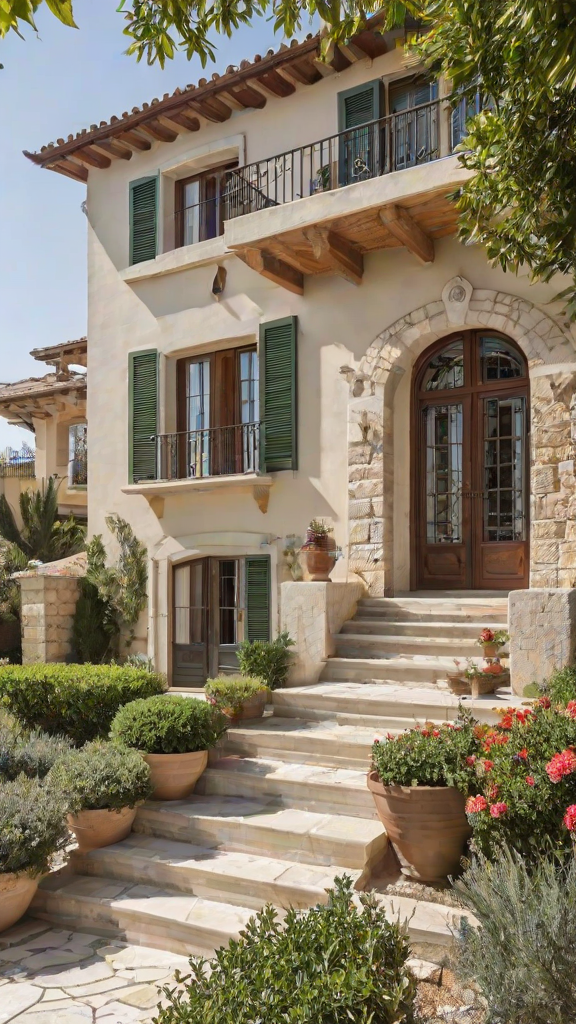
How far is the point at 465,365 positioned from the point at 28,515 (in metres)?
10.9

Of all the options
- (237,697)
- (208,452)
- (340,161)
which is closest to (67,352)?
(208,452)

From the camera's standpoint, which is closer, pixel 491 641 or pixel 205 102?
pixel 491 641

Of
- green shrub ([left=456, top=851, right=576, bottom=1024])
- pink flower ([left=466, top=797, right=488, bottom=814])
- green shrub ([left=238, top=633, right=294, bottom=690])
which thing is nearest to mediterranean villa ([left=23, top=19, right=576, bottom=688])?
green shrub ([left=238, top=633, right=294, bottom=690])

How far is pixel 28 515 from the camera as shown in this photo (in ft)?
58.1

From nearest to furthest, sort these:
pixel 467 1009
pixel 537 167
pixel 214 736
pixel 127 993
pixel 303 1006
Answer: pixel 303 1006, pixel 467 1009, pixel 127 993, pixel 537 167, pixel 214 736

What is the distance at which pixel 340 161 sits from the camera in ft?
34.9

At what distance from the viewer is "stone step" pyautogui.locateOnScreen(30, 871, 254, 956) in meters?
5.16

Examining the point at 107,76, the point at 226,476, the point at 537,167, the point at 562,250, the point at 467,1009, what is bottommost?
the point at 467,1009

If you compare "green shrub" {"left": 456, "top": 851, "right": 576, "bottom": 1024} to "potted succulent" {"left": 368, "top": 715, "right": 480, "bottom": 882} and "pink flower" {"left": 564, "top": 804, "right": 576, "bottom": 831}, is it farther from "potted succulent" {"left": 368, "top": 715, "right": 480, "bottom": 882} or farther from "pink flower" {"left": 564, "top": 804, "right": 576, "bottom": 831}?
"potted succulent" {"left": 368, "top": 715, "right": 480, "bottom": 882}

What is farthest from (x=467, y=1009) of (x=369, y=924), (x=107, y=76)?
(x=107, y=76)

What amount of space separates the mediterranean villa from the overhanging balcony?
34 mm

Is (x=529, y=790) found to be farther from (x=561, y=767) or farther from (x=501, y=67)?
(x=501, y=67)

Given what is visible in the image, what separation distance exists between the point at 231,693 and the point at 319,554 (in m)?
2.15

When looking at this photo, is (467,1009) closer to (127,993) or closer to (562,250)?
(127,993)
